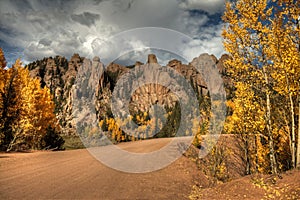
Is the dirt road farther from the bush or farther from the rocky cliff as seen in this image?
the rocky cliff

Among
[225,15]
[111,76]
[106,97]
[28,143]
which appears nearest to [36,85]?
[28,143]

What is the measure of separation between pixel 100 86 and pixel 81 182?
111 metres

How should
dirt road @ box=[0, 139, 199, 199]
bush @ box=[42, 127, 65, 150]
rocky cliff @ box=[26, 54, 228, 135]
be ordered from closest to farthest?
dirt road @ box=[0, 139, 199, 199]
bush @ box=[42, 127, 65, 150]
rocky cliff @ box=[26, 54, 228, 135]

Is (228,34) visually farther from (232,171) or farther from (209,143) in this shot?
(232,171)

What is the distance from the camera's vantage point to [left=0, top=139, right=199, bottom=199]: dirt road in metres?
7.57

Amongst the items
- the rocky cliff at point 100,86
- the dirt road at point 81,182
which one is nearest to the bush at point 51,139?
the dirt road at point 81,182

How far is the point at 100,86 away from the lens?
117188 millimetres

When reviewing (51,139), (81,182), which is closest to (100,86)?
(51,139)

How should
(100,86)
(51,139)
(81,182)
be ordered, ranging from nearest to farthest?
1. (81,182)
2. (51,139)
3. (100,86)

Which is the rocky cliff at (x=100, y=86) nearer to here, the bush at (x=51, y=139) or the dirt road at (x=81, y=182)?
the bush at (x=51, y=139)

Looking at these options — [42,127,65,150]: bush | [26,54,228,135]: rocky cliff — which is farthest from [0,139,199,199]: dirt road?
[26,54,228,135]: rocky cliff

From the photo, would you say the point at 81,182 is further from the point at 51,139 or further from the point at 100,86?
the point at 100,86

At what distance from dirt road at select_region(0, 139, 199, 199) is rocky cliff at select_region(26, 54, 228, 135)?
267 ft

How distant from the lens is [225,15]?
31.8 ft
